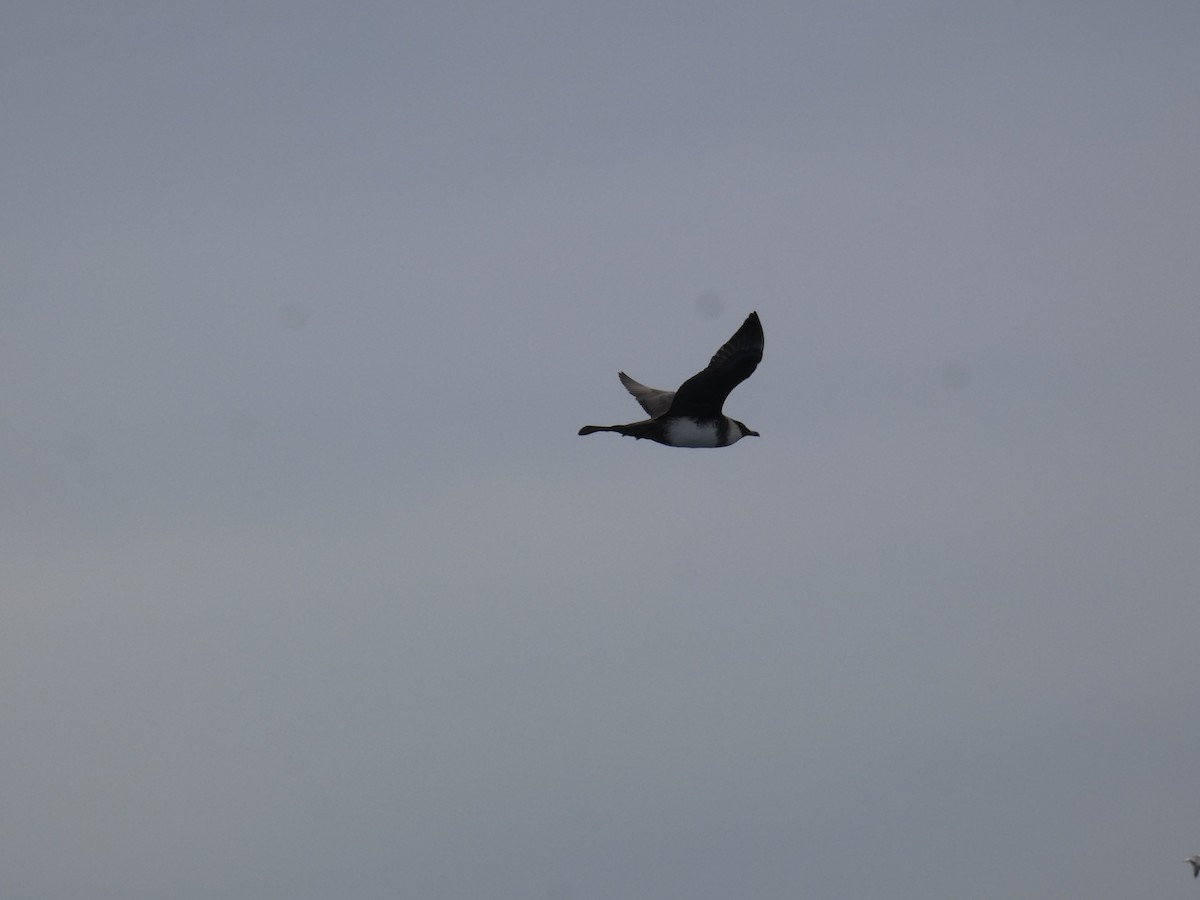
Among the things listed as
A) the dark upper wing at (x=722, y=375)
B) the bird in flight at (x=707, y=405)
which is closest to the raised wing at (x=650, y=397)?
the bird in flight at (x=707, y=405)

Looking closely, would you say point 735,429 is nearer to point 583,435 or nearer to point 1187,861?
point 583,435

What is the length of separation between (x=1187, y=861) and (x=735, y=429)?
21661mm

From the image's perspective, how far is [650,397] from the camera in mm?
31000

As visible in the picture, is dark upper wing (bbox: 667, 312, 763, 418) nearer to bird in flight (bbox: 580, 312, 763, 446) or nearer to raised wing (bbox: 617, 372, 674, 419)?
bird in flight (bbox: 580, 312, 763, 446)

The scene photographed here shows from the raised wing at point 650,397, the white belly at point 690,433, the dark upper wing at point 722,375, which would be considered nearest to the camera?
the dark upper wing at point 722,375

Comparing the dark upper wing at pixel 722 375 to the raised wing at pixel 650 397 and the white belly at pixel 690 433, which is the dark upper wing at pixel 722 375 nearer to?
the white belly at pixel 690 433

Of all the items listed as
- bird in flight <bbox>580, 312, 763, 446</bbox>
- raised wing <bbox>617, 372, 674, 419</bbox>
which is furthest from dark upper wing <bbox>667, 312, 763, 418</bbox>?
raised wing <bbox>617, 372, 674, 419</bbox>

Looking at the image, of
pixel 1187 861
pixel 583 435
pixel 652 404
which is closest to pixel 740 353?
pixel 583 435

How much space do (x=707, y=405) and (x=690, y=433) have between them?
78 cm

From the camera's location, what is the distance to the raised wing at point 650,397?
2973cm

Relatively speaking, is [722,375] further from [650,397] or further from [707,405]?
[650,397]

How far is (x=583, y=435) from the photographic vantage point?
26.6 metres

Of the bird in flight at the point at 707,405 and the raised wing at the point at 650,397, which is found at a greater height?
the raised wing at the point at 650,397

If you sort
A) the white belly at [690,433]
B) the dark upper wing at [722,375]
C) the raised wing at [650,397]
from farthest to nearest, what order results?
the raised wing at [650,397], the white belly at [690,433], the dark upper wing at [722,375]
